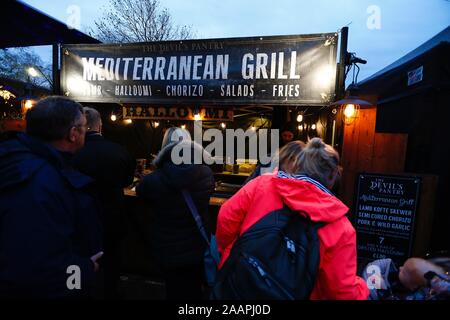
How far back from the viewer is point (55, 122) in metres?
1.57

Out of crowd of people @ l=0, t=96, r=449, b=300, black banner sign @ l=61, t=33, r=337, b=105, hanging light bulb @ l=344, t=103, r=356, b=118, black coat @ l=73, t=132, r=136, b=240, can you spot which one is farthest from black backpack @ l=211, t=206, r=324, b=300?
hanging light bulb @ l=344, t=103, r=356, b=118

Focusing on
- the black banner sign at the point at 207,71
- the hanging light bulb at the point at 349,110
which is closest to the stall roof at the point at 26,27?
the black banner sign at the point at 207,71

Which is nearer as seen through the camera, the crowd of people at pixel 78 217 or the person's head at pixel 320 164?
the crowd of people at pixel 78 217

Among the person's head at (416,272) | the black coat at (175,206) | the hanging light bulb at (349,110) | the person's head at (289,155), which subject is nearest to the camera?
the person's head at (416,272)

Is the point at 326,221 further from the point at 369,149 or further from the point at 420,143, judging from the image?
the point at 420,143

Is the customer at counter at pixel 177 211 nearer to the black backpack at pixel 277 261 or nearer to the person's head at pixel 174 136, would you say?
the person's head at pixel 174 136

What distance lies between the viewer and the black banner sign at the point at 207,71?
355 centimetres

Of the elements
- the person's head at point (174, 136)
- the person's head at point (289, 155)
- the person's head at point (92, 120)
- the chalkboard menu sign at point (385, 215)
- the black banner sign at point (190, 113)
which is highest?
the black banner sign at point (190, 113)

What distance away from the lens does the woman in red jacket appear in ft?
4.43

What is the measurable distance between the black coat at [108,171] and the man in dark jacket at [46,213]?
3.15 feet

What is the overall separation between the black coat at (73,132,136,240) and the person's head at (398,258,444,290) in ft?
8.36

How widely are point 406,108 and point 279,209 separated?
5.31 meters

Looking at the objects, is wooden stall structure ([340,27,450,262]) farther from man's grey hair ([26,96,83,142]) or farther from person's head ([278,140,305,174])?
man's grey hair ([26,96,83,142])

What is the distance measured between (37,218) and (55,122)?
0.59 metres
